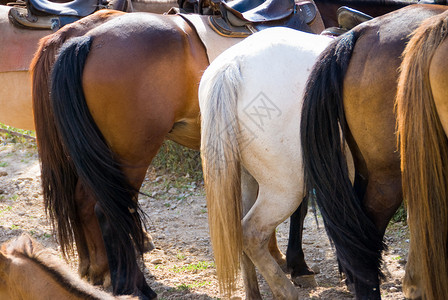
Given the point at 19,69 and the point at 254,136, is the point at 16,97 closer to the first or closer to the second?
the point at 19,69

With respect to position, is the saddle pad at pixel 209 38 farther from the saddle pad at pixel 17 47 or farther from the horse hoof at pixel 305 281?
the horse hoof at pixel 305 281

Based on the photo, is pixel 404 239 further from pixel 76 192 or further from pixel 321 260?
pixel 76 192

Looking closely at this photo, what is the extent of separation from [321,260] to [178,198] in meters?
2.17

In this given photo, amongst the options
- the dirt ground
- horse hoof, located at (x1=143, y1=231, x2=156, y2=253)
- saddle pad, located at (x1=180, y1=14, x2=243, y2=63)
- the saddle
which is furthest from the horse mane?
horse hoof, located at (x1=143, y1=231, x2=156, y2=253)

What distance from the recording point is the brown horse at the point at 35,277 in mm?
2037

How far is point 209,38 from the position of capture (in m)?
3.99

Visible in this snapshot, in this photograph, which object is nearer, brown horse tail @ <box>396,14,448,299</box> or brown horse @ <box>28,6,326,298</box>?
brown horse tail @ <box>396,14,448,299</box>

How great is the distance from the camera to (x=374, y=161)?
2.72m

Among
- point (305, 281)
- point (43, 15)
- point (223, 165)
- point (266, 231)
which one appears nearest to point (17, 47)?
point (43, 15)

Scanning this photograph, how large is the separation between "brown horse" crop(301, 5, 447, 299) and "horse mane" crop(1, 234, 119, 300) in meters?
1.25

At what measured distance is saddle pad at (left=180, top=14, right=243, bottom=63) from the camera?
3.96m

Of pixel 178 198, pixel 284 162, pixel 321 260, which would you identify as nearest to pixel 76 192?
pixel 284 162

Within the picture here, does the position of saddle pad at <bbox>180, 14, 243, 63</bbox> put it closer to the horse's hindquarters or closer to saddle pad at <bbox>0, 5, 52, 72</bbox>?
saddle pad at <bbox>0, 5, 52, 72</bbox>

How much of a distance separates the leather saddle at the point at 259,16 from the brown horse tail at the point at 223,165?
3.53 ft
